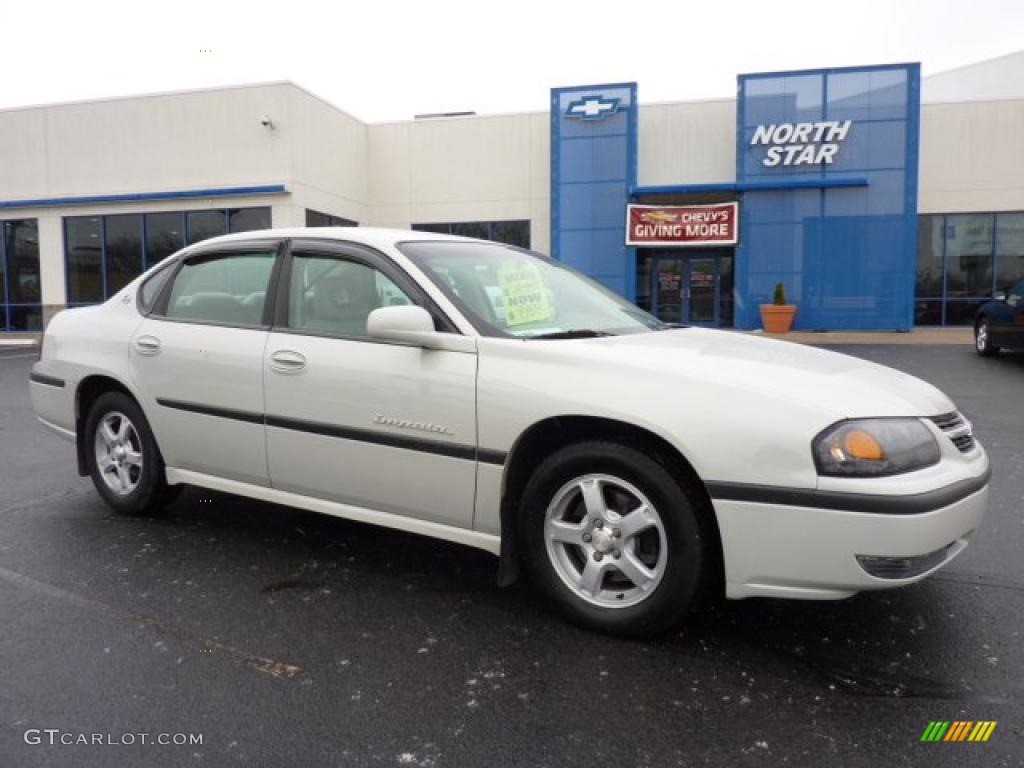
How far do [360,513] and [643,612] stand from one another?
133 centimetres

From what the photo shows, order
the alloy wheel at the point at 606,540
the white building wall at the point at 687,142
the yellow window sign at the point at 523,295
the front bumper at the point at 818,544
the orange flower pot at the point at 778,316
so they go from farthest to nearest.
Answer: the white building wall at the point at 687,142 → the orange flower pot at the point at 778,316 → the yellow window sign at the point at 523,295 → the alloy wheel at the point at 606,540 → the front bumper at the point at 818,544

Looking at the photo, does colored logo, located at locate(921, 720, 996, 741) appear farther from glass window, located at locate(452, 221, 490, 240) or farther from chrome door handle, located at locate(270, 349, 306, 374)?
glass window, located at locate(452, 221, 490, 240)

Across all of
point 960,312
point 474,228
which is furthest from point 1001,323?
point 474,228

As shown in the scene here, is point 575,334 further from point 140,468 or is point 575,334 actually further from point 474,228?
point 474,228

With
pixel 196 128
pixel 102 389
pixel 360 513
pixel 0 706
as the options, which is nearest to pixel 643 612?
pixel 360 513

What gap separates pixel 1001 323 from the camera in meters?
13.2

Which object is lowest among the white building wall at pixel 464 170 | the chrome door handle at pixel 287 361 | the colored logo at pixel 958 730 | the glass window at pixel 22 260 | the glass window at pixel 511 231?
the colored logo at pixel 958 730

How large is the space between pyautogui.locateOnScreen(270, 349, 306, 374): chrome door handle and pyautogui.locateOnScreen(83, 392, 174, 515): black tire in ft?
3.61

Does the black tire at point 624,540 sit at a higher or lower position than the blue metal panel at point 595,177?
lower

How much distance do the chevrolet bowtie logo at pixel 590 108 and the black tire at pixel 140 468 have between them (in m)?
18.1

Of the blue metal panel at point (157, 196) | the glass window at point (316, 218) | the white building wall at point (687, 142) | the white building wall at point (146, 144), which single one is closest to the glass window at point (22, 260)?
the blue metal panel at point (157, 196)

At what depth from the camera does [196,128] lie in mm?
19750

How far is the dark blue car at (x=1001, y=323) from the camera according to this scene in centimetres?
1263

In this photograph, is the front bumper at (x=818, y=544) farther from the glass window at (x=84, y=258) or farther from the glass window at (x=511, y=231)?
the glass window at (x=84, y=258)
